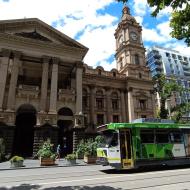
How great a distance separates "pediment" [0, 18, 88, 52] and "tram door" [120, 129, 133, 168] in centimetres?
2125

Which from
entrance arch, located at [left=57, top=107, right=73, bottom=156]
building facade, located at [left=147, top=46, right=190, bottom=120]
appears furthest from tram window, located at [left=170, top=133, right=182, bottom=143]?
building facade, located at [left=147, top=46, right=190, bottom=120]

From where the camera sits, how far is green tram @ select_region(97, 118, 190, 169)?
14820mm

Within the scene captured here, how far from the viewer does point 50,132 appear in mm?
27578

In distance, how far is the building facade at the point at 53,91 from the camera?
91.7 feet

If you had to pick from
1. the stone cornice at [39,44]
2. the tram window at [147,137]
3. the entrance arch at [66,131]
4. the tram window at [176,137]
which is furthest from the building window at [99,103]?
the tram window at [147,137]

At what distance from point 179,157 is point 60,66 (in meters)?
23.3

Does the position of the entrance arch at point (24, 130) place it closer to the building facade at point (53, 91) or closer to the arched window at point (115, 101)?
the building facade at point (53, 91)

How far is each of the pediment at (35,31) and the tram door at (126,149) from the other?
2125cm

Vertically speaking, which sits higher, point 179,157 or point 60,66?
point 60,66

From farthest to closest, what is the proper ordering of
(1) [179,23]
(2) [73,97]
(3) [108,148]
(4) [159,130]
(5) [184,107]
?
(2) [73,97]
(5) [184,107]
(4) [159,130]
(3) [108,148]
(1) [179,23]

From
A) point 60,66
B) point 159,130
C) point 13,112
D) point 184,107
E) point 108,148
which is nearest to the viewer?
point 108,148

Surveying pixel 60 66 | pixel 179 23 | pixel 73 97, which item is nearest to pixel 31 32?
pixel 60 66

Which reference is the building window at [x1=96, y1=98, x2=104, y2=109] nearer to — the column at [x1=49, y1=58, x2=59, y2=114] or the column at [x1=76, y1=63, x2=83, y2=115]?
the column at [x1=76, y1=63, x2=83, y2=115]

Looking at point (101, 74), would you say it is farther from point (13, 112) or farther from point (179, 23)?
point (179, 23)
